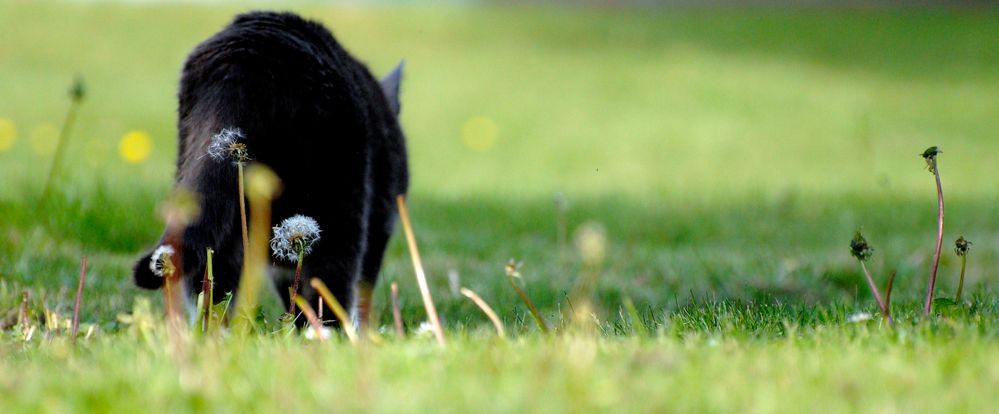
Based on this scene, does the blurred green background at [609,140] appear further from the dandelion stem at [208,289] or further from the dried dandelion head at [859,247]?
the dried dandelion head at [859,247]

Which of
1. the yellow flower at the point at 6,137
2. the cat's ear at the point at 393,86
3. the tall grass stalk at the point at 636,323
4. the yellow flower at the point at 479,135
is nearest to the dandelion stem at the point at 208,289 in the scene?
the tall grass stalk at the point at 636,323

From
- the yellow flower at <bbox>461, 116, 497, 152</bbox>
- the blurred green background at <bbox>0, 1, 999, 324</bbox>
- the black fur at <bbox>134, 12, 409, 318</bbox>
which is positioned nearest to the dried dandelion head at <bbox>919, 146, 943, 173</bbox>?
the blurred green background at <bbox>0, 1, 999, 324</bbox>

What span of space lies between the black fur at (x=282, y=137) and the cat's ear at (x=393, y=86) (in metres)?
1.01

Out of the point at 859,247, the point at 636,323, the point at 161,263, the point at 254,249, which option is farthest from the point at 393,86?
the point at 859,247

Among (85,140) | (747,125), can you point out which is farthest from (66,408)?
(747,125)

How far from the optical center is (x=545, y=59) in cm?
1578

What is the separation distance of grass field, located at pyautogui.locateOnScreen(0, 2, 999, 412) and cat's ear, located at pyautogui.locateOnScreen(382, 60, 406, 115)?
277 millimetres

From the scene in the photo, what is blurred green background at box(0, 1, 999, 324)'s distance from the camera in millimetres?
A: 4746

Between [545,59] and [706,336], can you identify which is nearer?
[706,336]

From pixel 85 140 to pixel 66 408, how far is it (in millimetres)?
9342

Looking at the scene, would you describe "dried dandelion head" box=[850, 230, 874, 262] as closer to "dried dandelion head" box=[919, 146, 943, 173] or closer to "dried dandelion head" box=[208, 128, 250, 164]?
"dried dandelion head" box=[919, 146, 943, 173]

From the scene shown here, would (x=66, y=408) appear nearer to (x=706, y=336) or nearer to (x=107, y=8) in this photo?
(x=706, y=336)

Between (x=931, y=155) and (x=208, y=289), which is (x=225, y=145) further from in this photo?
(x=931, y=155)

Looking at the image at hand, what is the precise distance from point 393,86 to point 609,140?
7822 millimetres
